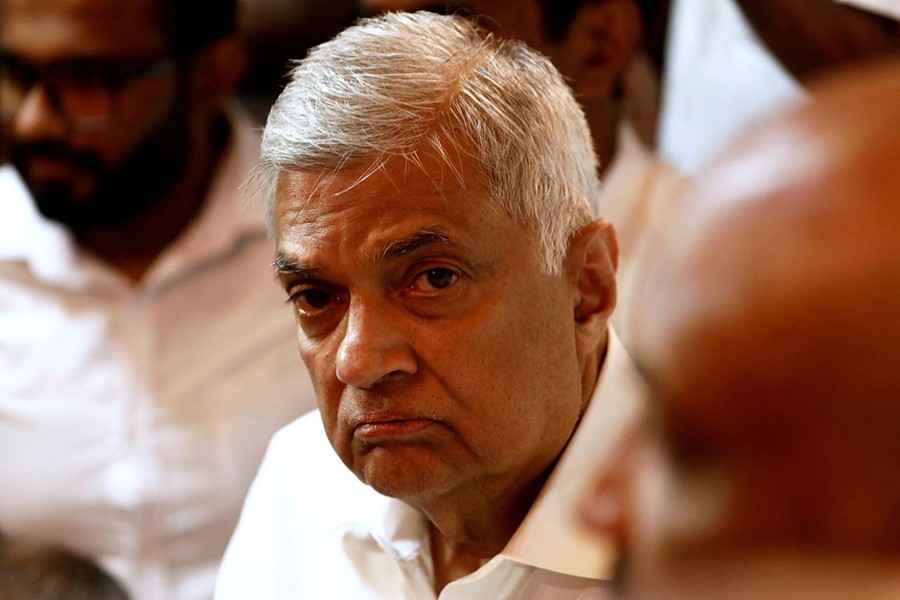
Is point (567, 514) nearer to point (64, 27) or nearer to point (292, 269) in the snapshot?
point (292, 269)

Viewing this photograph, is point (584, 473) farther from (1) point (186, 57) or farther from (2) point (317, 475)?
(1) point (186, 57)

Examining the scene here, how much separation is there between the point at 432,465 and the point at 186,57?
144 centimetres

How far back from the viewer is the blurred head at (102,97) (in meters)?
2.12

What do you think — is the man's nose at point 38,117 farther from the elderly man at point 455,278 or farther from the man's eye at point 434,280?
the man's eye at point 434,280

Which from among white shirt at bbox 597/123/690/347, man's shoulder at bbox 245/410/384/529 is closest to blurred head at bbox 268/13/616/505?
man's shoulder at bbox 245/410/384/529

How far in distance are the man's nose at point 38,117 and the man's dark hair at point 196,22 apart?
273 mm

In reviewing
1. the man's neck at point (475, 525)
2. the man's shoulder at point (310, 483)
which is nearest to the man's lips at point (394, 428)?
the man's neck at point (475, 525)

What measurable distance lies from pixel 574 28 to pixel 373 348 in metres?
1.14

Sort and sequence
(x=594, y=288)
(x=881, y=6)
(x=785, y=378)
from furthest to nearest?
(x=881, y=6), (x=594, y=288), (x=785, y=378)

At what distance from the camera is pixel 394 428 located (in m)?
1.12

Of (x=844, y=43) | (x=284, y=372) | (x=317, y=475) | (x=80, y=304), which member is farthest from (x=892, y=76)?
(x=80, y=304)

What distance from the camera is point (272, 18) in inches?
91.7

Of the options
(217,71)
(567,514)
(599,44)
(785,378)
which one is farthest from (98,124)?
(785,378)

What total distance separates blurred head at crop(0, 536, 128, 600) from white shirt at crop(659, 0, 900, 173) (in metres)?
1.31
